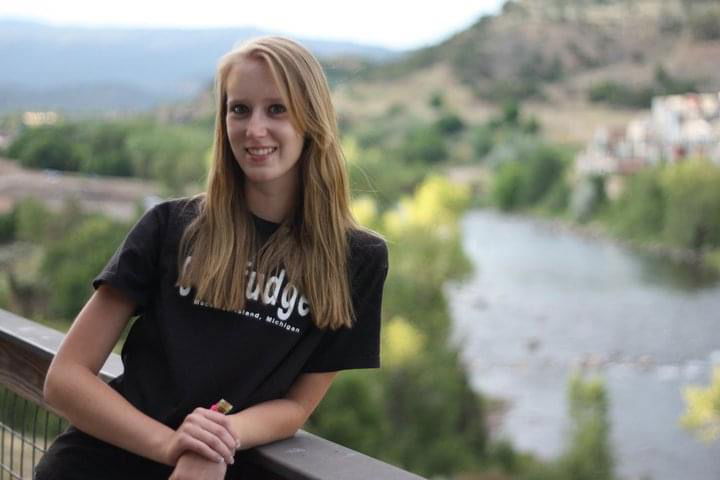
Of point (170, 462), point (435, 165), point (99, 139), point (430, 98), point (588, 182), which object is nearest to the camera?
point (170, 462)

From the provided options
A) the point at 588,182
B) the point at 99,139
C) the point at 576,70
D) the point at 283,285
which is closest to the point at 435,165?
the point at 588,182

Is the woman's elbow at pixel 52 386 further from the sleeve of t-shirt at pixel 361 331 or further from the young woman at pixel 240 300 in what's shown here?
the sleeve of t-shirt at pixel 361 331

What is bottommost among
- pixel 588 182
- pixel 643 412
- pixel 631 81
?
pixel 643 412

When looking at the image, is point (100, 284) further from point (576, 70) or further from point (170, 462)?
point (576, 70)

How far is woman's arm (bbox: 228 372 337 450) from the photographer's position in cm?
75

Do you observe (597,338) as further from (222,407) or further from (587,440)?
(222,407)

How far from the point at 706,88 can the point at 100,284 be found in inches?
1613

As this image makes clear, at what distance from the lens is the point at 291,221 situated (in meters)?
0.85

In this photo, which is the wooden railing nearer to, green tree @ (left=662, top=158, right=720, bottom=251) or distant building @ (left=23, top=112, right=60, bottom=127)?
distant building @ (left=23, top=112, right=60, bottom=127)

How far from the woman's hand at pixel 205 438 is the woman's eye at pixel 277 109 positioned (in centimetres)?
26

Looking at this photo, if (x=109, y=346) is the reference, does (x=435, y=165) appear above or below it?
below

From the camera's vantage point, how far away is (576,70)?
42.9 meters

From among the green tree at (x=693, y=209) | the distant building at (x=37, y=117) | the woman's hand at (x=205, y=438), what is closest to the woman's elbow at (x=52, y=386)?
the woman's hand at (x=205, y=438)

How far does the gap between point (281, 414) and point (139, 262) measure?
18 cm
